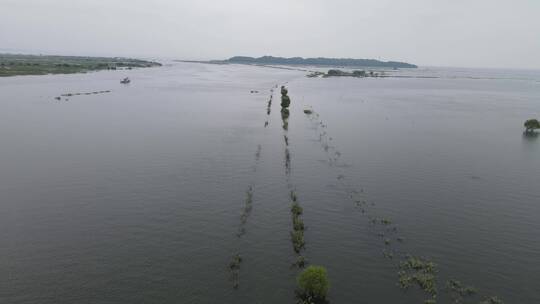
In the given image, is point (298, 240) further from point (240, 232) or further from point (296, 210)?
point (296, 210)

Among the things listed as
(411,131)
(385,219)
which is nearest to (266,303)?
(385,219)

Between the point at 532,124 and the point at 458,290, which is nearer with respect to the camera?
the point at 458,290

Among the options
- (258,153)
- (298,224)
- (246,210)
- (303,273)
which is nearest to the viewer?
(303,273)

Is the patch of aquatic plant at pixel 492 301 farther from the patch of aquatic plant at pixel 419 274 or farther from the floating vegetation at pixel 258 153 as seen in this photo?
the floating vegetation at pixel 258 153

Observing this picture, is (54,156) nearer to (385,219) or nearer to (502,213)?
(385,219)

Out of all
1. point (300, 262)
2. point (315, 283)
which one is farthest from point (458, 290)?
point (300, 262)

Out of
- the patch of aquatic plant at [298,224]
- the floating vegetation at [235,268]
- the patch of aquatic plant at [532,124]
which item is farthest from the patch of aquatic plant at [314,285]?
the patch of aquatic plant at [532,124]
